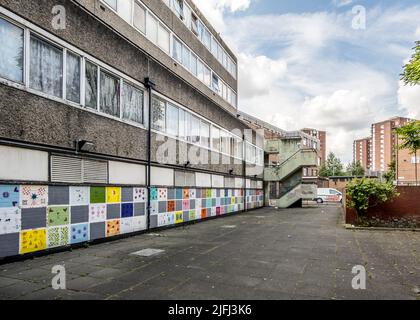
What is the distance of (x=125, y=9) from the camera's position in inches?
518

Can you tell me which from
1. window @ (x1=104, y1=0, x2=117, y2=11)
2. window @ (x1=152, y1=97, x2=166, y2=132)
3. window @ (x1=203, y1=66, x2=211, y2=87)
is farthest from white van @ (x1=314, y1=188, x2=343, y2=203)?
window @ (x1=104, y1=0, x2=117, y2=11)

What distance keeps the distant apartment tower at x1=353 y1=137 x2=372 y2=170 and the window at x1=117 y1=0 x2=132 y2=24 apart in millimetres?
163616

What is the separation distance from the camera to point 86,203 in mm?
8367

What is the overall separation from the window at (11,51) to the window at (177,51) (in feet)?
36.1

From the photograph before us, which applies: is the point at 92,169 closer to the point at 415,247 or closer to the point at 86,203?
the point at 86,203

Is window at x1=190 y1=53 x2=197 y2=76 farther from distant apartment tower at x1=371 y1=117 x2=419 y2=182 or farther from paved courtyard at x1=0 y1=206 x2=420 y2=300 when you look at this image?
distant apartment tower at x1=371 y1=117 x2=419 y2=182

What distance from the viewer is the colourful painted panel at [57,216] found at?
7.26 meters

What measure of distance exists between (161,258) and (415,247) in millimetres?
6796

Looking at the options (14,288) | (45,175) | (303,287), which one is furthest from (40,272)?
(303,287)

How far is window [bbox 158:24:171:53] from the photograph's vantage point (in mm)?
15993

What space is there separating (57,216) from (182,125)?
7.47 meters

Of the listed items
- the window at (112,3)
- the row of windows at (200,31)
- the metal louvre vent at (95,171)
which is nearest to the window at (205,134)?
the window at (112,3)

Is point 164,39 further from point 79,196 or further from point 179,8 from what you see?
point 79,196

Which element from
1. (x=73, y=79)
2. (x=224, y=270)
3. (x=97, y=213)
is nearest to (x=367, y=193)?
(x=224, y=270)
